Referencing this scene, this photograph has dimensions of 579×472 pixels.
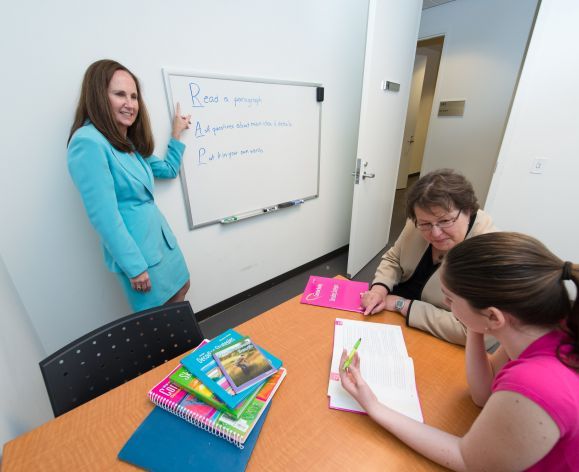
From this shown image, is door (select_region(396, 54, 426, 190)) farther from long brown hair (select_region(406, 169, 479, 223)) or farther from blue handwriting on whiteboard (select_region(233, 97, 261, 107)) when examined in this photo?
long brown hair (select_region(406, 169, 479, 223))

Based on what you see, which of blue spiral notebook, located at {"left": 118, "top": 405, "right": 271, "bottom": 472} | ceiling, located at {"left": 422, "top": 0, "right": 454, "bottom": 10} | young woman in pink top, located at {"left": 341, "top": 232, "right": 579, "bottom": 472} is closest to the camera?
young woman in pink top, located at {"left": 341, "top": 232, "right": 579, "bottom": 472}

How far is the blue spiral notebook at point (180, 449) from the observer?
1.98 feet

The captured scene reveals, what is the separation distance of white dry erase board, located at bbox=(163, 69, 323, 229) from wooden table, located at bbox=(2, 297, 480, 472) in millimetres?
1246

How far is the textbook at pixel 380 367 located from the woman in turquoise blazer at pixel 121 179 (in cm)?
94

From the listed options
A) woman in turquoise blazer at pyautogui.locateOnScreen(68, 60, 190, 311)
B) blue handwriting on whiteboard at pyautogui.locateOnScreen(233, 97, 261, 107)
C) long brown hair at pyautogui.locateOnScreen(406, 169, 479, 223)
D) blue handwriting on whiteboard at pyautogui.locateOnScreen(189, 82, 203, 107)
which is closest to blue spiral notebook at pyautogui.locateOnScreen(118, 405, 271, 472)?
woman in turquoise blazer at pyautogui.locateOnScreen(68, 60, 190, 311)

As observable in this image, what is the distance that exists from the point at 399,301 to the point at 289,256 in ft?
5.19

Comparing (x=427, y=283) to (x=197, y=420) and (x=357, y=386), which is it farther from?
(x=197, y=420)

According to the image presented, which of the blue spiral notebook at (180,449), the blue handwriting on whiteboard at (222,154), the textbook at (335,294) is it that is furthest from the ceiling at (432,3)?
the blue spiral notebook at (180,449)

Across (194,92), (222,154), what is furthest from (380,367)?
(194,92)

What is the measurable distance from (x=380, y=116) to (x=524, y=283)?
6.86 ft

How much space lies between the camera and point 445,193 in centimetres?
98

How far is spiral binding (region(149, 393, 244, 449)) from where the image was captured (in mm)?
631

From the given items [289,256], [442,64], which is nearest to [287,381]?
[289,256]

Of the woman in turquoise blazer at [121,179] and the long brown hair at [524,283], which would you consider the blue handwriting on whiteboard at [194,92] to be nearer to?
the woman in turquoise blazer at [121,179]
